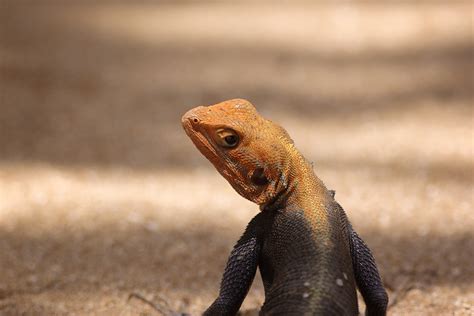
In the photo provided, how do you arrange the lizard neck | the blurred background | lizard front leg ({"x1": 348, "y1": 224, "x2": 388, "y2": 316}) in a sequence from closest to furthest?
1. the lizard neck
2. lizard front leg ({"x1": 348, "y1": 224, "x2": 388, "y2": 316})
3. the blurred background

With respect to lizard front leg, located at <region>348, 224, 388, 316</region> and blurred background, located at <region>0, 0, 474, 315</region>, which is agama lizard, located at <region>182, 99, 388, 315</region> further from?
blurred background, located at <region>0, 0, 474, 315</region>

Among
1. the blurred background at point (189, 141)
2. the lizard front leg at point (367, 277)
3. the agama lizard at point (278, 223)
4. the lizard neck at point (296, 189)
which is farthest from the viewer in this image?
the blurred background at point (189, 141)

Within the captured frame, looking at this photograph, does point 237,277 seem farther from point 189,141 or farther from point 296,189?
point 189,141

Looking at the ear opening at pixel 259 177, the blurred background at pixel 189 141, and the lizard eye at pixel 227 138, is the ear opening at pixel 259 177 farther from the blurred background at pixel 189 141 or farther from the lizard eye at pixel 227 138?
the blurred background at pixel 189 141

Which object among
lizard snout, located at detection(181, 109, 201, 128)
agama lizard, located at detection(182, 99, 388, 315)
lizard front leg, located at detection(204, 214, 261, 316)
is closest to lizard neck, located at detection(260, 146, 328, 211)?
agama lizard, located at detection(182, 99, 388, 315)

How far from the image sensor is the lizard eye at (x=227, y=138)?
3.03 m

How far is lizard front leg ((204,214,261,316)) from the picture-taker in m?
3.04

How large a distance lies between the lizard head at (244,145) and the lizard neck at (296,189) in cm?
1

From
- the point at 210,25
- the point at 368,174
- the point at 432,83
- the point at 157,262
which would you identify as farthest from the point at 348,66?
the point at 157,262

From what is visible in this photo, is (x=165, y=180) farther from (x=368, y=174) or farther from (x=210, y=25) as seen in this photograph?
(x=210, y=25)

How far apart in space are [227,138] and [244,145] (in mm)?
80

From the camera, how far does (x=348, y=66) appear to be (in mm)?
7523

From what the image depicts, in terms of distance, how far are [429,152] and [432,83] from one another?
4.75 ft

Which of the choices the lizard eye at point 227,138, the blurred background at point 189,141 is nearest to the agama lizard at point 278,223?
the lizard eye at point 227,138
